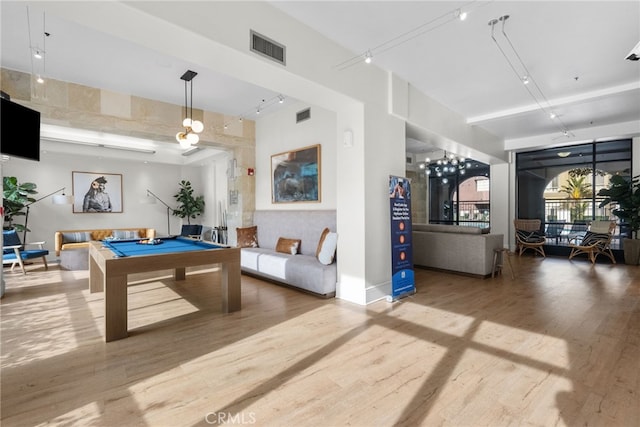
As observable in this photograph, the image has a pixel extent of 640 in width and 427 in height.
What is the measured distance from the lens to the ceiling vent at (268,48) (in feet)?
9.53

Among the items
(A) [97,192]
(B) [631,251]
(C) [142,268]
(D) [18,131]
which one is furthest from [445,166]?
(A) [97,192]

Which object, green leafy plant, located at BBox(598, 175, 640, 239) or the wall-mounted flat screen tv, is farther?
green leafy plant, located at BBox(598, 175, 640, 239)

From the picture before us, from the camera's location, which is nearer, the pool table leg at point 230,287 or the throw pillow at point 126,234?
the pool table leg at point 230,287

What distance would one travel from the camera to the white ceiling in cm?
314

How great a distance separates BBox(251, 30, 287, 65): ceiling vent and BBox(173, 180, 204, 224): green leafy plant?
8298 mm

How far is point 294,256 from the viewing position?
508 centimetres

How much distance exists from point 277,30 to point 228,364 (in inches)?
127

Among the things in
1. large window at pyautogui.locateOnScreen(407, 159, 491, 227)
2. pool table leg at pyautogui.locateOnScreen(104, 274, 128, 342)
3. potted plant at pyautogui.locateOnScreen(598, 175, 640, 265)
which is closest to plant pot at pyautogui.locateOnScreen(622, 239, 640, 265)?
potted plant at pyautogui.locateOnScreen(598, 175, 640, 265)

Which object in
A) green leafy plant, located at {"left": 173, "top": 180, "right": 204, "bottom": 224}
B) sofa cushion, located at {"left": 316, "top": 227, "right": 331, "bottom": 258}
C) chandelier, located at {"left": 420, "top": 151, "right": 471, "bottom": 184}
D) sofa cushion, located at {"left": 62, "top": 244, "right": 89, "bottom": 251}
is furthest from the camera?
green leafy plant, located at {"left": 173, "top": 180, "right": 204, "bottom": 224}

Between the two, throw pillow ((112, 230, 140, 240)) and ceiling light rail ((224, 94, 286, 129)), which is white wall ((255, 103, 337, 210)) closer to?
ceiling light rail ((224, 94, 286, 129))

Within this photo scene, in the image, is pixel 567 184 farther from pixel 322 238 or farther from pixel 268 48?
pixel 268 48

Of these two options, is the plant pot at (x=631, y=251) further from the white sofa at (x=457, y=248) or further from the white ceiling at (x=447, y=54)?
the white sofa at (x=457, y=248)

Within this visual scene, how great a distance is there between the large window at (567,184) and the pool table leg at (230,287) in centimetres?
879

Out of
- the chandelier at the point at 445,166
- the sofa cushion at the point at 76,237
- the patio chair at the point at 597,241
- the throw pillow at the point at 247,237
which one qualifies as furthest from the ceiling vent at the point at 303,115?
the patio chair at the point at 597,241
